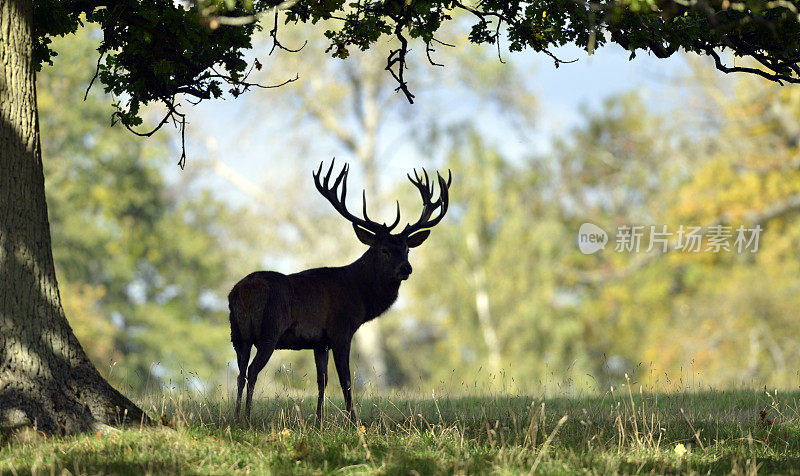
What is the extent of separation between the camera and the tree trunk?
7.60 meters

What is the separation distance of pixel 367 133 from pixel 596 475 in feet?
86.4

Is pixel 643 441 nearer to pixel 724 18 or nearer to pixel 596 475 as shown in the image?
pixel 596 475

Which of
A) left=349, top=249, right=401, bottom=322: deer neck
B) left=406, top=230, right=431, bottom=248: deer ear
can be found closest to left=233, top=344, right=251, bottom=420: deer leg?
left=349, top=249, right=401, bottom=322: deer neck

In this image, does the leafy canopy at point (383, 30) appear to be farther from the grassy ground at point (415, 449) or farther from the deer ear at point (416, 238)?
the grassy ground at point (415, 449)

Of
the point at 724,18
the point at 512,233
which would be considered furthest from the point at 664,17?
the point at 512,233

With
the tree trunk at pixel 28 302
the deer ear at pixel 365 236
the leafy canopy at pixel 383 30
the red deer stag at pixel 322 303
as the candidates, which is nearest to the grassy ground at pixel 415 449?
the tree trunk at pixel 28 302

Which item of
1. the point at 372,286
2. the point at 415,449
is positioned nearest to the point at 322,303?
the point at 372,286

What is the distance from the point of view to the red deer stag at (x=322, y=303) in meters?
8.38

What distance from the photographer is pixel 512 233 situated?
29.5 meters

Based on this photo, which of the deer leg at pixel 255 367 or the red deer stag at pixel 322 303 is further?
the red deer stag at pixel 322 303

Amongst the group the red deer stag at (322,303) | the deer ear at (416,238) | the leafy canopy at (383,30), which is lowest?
the red deer stag at (322,303)

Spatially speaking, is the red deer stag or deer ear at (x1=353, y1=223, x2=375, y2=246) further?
deer ear at (x1=353, y1=223, x2=375, y2=246)

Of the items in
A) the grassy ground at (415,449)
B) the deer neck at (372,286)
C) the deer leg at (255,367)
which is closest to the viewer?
the grassy ground at (415,449)

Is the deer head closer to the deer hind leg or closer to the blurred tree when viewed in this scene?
the deer hind leg
